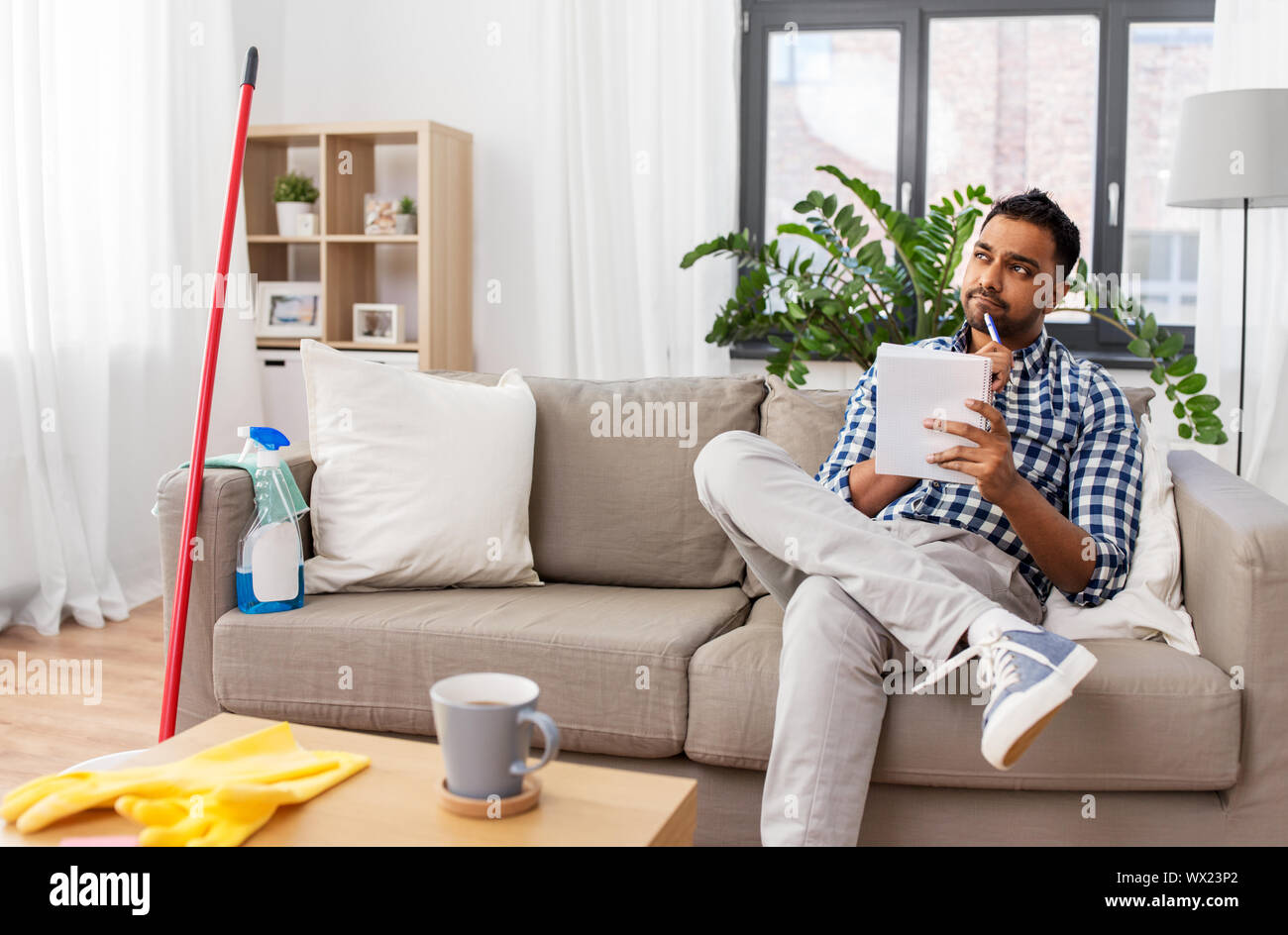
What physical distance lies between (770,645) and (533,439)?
2.23 feet

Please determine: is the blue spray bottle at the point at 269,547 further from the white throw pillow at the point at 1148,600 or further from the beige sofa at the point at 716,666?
the white throw pillow at the point at 1148,600

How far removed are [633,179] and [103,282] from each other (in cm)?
162

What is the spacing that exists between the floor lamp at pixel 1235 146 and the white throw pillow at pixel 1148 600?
1327 mm

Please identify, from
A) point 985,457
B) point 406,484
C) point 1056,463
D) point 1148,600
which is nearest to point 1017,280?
point 1056,463

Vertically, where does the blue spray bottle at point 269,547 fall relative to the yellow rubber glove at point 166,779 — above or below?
above

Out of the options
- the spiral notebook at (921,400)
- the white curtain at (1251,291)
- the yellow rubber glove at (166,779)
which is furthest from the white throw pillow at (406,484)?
the white curtain at (1251,291)

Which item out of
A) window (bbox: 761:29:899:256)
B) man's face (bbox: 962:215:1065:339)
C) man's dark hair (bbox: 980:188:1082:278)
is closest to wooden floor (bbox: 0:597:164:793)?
man's face (bbox: 962:215:1065:339)

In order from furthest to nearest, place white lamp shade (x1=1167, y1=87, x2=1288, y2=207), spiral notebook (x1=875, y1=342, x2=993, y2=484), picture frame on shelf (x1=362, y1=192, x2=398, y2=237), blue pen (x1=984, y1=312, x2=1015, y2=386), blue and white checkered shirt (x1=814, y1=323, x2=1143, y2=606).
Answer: picture frame on shelf (x1=362, y1=192, x2=398, y2=237) < white lamp shade (x1=1167, y1=87, x2=1288, y2=207) < blue pen (x1=984, y1=312, x2=1015, y2=386) < blue and white checkered shirt (x1=814, y1=323, x2=1143, y2=606) < spiral notebook (x1=875, y1=342, x2=993, y2=484)

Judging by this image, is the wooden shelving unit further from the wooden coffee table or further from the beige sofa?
the wooden coffee table

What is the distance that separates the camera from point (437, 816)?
1044 millimetres

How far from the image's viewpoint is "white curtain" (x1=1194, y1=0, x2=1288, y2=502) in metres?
3.32

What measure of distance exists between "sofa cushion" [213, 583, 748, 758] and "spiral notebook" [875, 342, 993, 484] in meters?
0.40

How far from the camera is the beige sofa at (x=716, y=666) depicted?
1551mm
